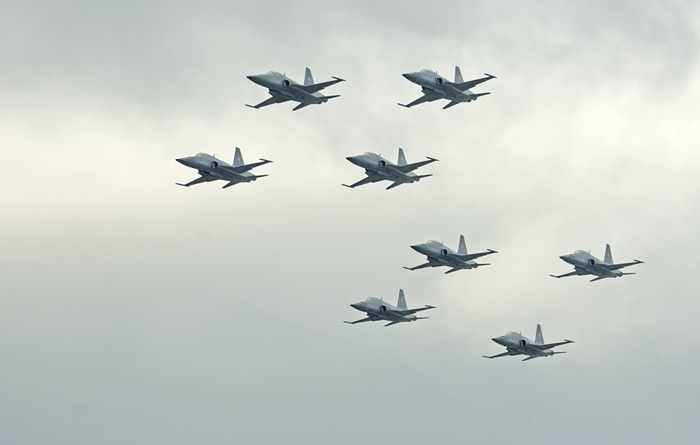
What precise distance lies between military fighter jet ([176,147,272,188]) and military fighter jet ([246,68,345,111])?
7875 millimetres

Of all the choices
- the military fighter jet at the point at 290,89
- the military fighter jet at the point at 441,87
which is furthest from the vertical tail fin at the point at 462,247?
the military fighter jet at the point at 290,89

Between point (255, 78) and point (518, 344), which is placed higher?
point (255, 78)

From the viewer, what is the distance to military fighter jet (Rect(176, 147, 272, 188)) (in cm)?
11581

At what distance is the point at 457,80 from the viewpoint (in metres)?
123

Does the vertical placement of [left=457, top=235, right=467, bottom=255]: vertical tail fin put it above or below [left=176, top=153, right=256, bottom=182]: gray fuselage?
below

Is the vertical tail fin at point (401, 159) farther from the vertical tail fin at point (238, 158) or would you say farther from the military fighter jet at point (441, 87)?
the vertical tail fin at point (238, 158)

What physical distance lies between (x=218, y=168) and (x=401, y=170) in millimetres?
23137

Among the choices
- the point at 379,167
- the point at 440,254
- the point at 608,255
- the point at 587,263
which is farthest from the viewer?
the point at 608,255

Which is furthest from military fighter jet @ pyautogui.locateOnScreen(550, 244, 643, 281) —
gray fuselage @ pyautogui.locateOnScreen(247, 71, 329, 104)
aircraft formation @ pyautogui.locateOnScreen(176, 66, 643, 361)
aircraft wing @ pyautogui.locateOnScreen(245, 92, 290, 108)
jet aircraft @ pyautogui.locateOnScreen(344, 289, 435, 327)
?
aircraft wing @ pyautogui.locateOnScreen(245, 92, 290, 108)

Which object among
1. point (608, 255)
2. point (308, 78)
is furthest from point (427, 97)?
point (608, 255)

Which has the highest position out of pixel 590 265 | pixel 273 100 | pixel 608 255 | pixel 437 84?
pixel 437 84

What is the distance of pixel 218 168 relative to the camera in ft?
384

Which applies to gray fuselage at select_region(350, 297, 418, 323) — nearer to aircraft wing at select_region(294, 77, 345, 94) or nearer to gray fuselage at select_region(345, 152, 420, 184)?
gray fuselage at select_region(345, 152, 420, 184)

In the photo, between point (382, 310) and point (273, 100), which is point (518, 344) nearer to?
point (382, 310)
